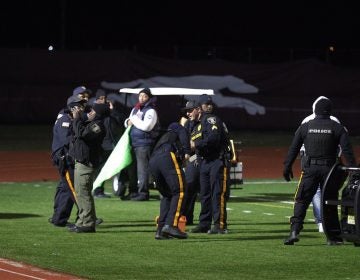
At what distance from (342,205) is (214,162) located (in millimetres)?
3310

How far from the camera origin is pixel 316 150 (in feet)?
51.0

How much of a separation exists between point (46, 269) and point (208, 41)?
47.3 metres

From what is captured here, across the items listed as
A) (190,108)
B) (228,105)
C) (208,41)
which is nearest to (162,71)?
(228,105)

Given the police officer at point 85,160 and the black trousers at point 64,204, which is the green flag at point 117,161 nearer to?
the black trousers at point 64,204

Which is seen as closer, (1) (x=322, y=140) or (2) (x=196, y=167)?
(1) (x=322, y=140)

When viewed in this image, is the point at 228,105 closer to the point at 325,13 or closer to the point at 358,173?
the point at 325,13

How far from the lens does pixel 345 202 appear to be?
14281 millimetres

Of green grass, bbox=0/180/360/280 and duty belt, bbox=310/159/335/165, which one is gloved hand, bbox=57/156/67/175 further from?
duty belt, bbox=310/159/335/165

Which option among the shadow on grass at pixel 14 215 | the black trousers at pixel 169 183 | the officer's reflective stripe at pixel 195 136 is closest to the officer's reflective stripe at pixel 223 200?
the officer's reflective stripe at pixel 195 136

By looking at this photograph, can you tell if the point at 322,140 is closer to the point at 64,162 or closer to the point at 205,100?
the point at 205,100

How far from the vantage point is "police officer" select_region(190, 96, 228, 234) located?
17203mm

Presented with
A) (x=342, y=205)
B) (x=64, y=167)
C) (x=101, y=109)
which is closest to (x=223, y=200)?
(x=101, y=109)

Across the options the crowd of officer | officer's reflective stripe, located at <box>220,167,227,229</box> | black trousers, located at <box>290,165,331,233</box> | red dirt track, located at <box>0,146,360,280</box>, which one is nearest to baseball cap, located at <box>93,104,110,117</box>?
the crowd of officer

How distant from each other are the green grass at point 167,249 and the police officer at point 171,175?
0.77 feet
